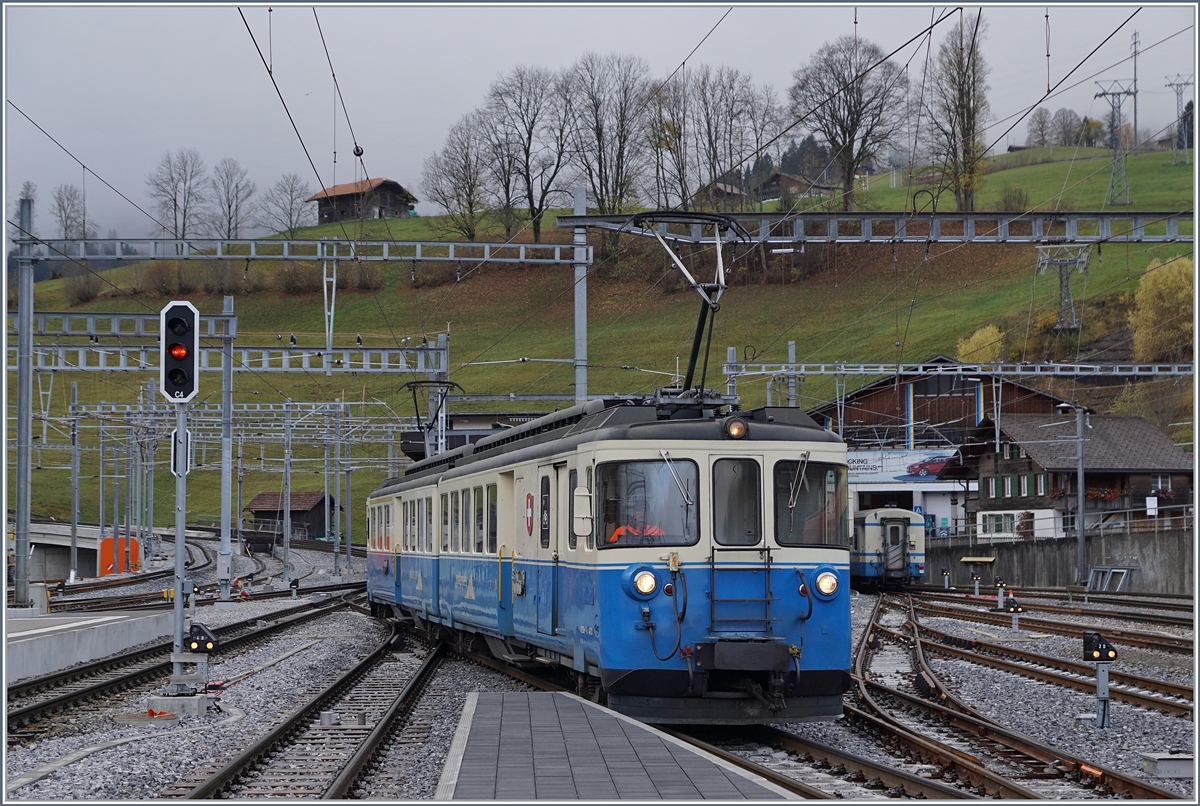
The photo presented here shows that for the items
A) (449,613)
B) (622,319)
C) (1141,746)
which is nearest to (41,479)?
(622,319)

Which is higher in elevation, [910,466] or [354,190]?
[354,190]

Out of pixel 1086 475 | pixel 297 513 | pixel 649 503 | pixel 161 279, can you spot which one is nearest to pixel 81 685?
pixel 649 503

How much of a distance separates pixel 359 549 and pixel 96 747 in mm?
59923

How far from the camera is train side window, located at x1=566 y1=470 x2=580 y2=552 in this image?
468 inches

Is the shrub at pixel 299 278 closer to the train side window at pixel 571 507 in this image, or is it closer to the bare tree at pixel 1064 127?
the bare tree at pixel 1064 127

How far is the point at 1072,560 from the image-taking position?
137 feet

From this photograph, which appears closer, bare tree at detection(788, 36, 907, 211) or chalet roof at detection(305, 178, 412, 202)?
chalet roof at detection(305, 178, 412, 202)

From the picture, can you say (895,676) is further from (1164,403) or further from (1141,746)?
(1164,403)

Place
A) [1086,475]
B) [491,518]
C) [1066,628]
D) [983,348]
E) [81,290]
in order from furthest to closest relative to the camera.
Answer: [81,290] < [983,348] < [1086,475] < [1066,628] < [491,518]

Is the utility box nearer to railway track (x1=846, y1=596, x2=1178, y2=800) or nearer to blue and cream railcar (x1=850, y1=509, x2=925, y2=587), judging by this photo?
railway track (x1=846, y1=596, x2=1178, y2=800)

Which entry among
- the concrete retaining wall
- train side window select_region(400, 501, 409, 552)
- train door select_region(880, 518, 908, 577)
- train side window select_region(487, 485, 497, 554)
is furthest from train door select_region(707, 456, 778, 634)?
train door select_region(880, 518, 908, 577)

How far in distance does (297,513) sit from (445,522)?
6362 centimetres

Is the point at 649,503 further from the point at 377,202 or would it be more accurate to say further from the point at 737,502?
the point at 377,202

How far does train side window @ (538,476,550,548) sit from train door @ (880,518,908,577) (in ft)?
102
